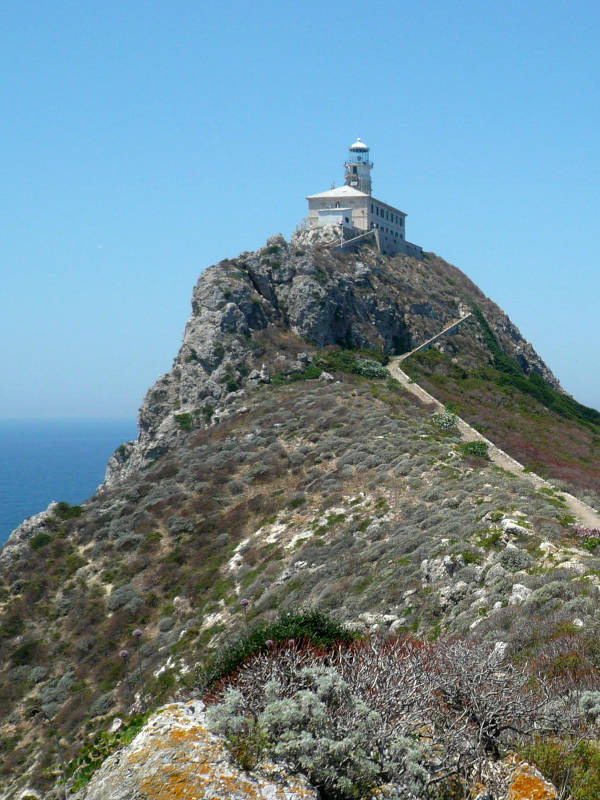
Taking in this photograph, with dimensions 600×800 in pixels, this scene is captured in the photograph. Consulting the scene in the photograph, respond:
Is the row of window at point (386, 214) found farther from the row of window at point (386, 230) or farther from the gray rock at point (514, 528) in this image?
the gray rock at point (514, 528)

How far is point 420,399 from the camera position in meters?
53.5

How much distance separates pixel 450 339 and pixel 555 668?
2780 inches

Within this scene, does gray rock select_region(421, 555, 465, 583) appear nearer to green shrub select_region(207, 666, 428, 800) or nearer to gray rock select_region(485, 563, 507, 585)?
gray rock select_region(485, 563, 507, 585)

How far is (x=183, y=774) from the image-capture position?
582 centimetres

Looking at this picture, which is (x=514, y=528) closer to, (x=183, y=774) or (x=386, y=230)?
(x=183, y=774)

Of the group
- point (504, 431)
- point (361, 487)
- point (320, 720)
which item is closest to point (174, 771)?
point (320, 720)

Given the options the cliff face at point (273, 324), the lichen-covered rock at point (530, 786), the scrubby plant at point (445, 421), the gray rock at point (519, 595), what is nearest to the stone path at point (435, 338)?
the cliff face at point (273, 324)

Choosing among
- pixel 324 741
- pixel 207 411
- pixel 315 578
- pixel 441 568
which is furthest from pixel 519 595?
pixel 207 411

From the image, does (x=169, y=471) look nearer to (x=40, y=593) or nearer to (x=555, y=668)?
(x=40, y=593)

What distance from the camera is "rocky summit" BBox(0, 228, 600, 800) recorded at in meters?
Result: 6.59

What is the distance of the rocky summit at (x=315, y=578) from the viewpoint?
6.59 metres

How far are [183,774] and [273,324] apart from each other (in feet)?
191

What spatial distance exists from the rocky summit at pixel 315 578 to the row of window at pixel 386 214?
15363mm

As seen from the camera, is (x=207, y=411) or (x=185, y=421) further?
(x=185, y=421)
